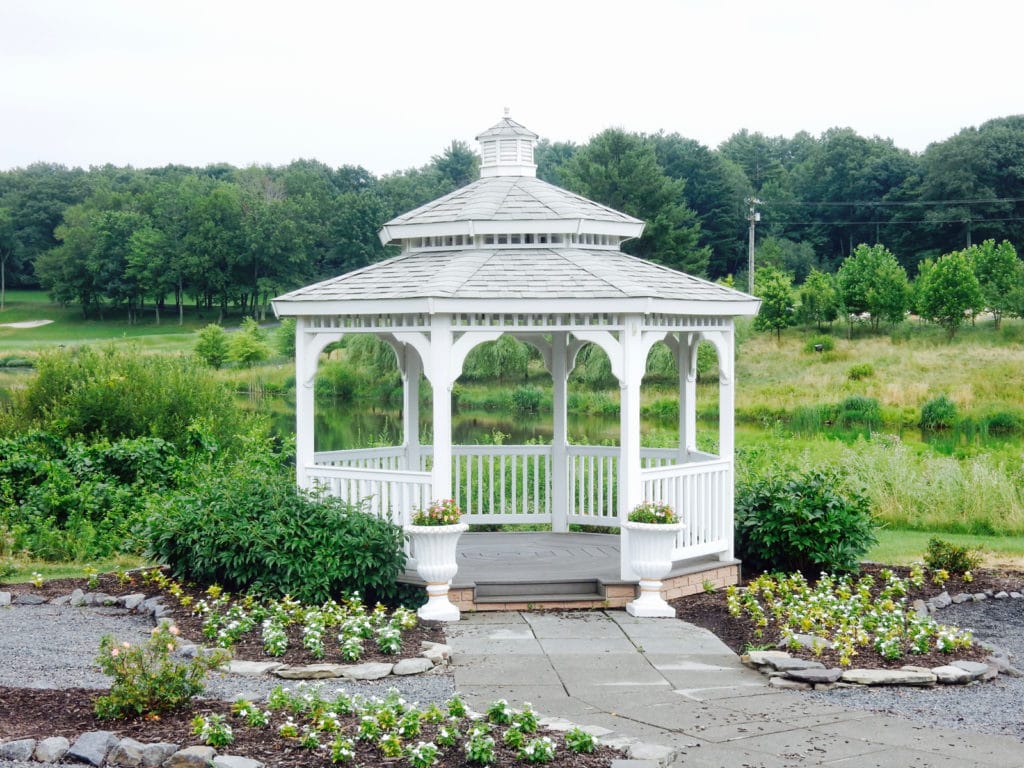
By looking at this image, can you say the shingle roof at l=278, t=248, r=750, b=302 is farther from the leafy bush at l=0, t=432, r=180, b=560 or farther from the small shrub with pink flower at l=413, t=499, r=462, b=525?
the leafy bush at l=0, t=432, r=180, b=560

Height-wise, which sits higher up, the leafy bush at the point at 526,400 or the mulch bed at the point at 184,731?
the leafy bush at the point at 526,400

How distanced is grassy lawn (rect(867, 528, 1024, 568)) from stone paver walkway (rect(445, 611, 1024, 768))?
158 inches

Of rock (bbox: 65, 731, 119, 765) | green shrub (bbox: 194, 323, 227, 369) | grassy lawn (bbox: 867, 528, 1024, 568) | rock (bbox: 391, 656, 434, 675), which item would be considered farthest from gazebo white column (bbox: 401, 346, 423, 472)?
green shrub (bbox: 194, 323, 227, 369)

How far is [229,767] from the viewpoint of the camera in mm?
4875

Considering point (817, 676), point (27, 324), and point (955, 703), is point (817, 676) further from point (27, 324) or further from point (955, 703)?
point (27, 324)

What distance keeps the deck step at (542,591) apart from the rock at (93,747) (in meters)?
4.08

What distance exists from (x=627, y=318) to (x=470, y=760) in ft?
14.9

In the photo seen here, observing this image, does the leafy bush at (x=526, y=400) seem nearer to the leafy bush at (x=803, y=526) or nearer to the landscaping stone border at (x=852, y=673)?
the leafy bush at (x=803, y=526)

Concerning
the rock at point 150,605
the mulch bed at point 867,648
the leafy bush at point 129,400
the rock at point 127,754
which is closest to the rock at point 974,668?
Result: the mulch bed at point 867,648

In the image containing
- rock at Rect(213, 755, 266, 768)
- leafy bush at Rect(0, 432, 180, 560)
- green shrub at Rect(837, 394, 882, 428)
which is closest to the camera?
rock at Rect(213, 755, 266, 768)

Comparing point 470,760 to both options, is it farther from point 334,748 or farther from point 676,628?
point 676,628

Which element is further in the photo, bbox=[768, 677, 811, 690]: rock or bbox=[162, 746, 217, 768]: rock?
bbox=[768, 677, 811, 690]: rock

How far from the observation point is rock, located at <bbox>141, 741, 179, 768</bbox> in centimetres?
500

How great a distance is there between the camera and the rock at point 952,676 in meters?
6.74
